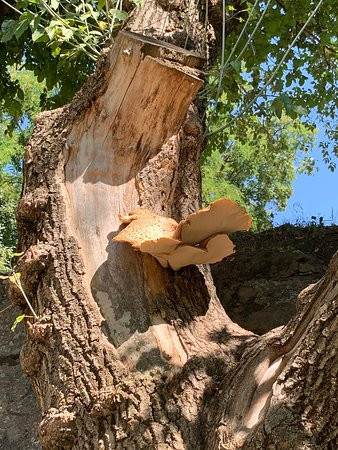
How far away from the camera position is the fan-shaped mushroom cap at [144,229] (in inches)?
90.7

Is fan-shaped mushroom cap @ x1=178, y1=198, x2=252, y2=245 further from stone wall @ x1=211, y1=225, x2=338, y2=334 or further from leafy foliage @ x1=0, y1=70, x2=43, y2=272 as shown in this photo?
leafy foliage @ x1=0, y1=70, x2=43, y2=272

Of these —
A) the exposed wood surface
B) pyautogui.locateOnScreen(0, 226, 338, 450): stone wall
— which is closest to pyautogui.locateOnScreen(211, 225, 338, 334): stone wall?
pyautogui.locateOnScreen(0, 226, 338, 450): stone wall

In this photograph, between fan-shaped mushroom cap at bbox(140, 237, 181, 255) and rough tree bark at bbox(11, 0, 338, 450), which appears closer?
rough tree bark at bbox(11, 0, 338, 450)

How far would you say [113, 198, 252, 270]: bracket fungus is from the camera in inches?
88.4

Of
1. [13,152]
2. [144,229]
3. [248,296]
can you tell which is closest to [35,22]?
[144,229]

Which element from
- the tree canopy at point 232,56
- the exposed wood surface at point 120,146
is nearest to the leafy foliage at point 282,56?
the tree canopy at point 232,56

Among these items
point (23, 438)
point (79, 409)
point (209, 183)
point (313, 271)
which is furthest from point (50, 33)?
point (209, 183)

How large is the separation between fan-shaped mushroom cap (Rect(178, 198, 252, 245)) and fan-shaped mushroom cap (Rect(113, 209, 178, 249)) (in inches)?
2.8

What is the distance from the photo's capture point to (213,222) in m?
2.30

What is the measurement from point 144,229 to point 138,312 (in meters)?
0.32

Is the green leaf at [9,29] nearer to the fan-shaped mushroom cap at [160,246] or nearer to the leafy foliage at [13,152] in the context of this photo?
the fan-shaped mushroom cap at [160,246]

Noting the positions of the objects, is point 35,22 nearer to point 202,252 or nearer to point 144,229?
point 144,229

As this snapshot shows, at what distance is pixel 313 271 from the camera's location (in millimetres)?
6375

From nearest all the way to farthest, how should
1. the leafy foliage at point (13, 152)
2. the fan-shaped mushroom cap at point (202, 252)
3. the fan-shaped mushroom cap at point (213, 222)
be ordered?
the fan-shaped mushroom cap at point (213, 222) → the fan-shaped mushroom cap at point (202, 252) → the leafy foliage at point (13, 152)
